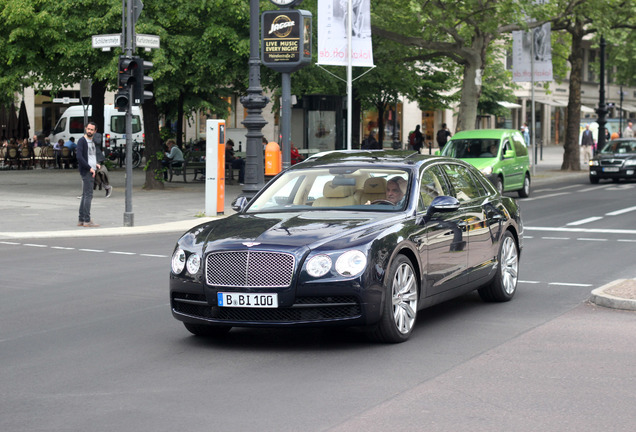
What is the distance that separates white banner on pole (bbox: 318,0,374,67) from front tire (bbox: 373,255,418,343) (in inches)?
717

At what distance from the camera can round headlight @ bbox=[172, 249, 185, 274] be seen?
8172mm

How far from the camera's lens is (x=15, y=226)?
63.7ft

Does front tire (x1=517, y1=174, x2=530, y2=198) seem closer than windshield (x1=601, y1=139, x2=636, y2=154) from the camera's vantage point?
Yes

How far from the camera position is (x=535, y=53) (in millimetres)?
37531

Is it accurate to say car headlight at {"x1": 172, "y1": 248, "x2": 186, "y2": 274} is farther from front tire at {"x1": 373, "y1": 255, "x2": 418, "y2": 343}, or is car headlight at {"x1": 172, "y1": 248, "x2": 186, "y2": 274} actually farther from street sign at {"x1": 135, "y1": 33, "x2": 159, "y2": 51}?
street sign at {"x1": 135, "y1": 33, "x2": 159, "y2": 51}

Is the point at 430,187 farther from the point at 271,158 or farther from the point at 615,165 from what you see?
the point at 615,165

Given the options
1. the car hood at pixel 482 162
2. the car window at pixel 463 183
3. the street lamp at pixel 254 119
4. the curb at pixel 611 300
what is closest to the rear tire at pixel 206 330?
the car window at pixel 463 183

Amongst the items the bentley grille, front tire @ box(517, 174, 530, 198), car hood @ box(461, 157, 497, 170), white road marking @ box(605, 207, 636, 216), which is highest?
car hood @ box(461, 157, 497, 170)

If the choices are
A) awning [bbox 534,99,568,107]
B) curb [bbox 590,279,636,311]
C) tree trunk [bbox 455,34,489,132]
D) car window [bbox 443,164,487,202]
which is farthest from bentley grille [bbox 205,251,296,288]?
awning [bbox 534,99,568,107]

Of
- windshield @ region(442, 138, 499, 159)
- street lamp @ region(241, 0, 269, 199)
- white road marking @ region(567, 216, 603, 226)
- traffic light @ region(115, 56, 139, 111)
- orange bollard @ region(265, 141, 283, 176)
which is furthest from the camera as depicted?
windshield @ region(442, 138, 499, 159)

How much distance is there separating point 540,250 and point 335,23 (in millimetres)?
12635

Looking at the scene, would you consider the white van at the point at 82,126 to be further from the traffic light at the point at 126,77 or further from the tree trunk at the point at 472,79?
the traffic light at the point at 126,77

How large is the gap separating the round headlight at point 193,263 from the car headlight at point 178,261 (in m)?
0.07

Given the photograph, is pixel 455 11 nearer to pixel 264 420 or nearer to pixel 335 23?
pixel 335 23
